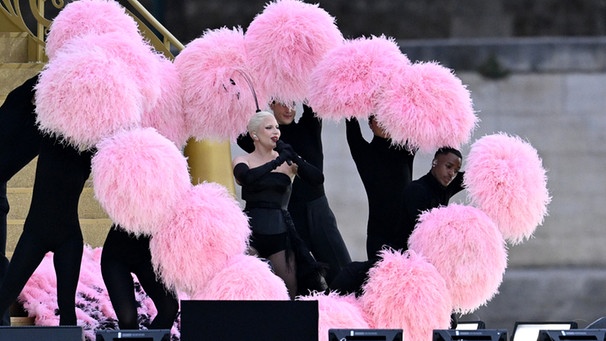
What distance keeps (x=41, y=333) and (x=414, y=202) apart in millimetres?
2228

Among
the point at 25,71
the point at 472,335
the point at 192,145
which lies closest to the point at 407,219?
the point at 472,335

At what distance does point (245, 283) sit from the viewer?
796 centimetres

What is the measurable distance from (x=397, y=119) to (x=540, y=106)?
21.3ft

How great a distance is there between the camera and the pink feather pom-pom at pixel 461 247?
8.31 metres

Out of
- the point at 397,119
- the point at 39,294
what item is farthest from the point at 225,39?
the point at 39,294

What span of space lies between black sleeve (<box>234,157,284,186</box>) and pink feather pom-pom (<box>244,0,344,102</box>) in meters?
0.66

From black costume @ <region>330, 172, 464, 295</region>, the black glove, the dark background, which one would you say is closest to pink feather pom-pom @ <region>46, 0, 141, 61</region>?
the black glove

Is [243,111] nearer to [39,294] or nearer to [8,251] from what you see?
[39,294]

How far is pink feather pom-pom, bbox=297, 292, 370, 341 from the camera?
26.5ft

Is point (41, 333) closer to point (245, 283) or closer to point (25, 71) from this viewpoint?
point (245, 283)

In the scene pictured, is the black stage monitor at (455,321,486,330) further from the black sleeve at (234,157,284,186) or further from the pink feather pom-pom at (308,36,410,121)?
the black sleeve at (234,157,284,186)

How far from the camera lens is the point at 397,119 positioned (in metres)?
8.47

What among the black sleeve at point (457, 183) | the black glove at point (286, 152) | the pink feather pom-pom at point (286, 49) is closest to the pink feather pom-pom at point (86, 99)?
the black glove at point (286, 152)

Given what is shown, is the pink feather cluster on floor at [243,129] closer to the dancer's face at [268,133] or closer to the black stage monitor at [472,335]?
the dancer's face at [268,133]
